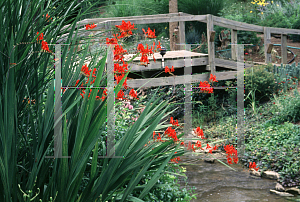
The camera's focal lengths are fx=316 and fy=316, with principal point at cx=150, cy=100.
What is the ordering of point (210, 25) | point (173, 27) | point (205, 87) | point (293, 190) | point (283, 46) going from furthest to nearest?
point (173, 27) → point (283, 46) → point (210, 25) → point (293, 190) → point (205, 87)

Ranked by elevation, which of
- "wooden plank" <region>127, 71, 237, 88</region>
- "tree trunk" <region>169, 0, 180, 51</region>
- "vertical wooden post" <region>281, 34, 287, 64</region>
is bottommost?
"wooden plank" <region>127, 71, 237, 88</region>

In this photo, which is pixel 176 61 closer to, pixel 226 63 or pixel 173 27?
pixel 226 63

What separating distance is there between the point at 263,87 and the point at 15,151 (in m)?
6.10

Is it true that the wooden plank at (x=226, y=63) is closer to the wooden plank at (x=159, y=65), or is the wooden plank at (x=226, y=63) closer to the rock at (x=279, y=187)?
the wooden plank at (x=159, y=65)

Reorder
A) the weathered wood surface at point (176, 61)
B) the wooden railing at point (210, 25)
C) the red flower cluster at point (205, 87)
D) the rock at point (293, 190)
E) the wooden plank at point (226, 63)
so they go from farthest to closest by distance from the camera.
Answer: the wooden plank at point (226, 63), the wooden railing at point (210, 25), the weathered wood surface at point (176, 61), the rock at point (293, 190), the red flower cluster at point (205, 87)

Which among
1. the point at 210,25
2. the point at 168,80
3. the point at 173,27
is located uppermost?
the point at 173,27

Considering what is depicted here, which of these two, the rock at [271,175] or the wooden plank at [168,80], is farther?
the wooden plank at [168,80]

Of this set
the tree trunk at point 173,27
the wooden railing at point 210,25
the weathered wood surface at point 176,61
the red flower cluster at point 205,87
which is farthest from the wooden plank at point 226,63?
the red flower cluster at point 205,87

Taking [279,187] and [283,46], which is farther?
[283,46]

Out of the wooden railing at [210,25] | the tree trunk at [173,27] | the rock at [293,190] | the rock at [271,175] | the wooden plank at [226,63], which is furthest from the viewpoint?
the tree trunk at [173,27]

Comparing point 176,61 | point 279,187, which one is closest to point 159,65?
point 176,61

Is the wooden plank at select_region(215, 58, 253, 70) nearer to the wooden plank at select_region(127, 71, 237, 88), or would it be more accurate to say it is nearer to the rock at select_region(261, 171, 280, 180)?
the wooden plank at select_region(127, 71, 237, 88)

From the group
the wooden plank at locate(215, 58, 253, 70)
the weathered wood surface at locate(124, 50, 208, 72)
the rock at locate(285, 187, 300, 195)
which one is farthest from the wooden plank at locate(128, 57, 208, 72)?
the rock at locate(285, 187, 300, 195)

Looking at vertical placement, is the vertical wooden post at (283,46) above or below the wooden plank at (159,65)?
above
